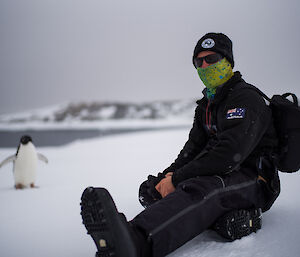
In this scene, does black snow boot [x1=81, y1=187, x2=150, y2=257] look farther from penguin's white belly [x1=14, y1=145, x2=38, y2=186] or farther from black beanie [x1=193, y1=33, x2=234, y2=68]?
penguin's white belly [x1=14, y1=145, x2=38, y2=186]

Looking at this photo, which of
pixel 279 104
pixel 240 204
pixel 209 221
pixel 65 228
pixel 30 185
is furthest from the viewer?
pixel 30 185

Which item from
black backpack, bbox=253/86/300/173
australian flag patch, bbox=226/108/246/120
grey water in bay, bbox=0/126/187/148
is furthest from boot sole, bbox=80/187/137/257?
grey water in bay, bbox=0/126/187/148

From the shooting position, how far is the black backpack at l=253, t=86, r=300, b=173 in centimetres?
156

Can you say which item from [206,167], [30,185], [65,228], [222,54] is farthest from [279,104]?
[30,185]

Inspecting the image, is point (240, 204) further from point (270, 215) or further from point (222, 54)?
point (222, 54)

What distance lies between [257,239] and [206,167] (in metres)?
0.43

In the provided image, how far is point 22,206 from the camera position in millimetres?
2693

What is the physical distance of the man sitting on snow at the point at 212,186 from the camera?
1.17 meters

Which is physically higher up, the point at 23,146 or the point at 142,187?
the point at 23,146

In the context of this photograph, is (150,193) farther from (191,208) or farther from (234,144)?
(234,144)

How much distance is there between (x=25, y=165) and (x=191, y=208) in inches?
130

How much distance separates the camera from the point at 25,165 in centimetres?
403

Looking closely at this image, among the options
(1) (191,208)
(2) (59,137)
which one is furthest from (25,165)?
(2) (59,137)

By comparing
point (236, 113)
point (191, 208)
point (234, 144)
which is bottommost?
point (191, 208)
